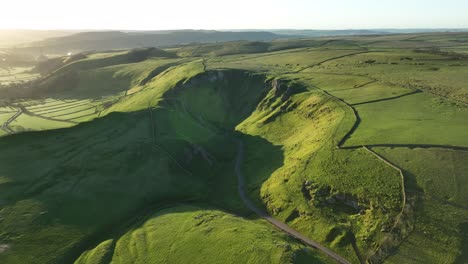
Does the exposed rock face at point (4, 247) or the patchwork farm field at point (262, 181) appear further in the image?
the exposed rock face at point (4, 247)

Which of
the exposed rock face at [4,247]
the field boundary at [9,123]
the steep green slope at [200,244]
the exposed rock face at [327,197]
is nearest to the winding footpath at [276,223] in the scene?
the steep green slope at [200,244]

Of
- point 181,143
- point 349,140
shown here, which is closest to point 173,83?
point 181,143

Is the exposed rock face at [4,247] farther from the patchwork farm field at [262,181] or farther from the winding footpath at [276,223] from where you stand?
the winding footpath at [276,223]

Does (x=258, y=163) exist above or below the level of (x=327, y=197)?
below

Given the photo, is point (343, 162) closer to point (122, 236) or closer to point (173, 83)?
point (122, 236)


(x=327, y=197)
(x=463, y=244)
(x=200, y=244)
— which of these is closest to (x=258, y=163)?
(x=327, y=197)

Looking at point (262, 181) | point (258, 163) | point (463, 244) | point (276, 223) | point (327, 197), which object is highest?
point (327, 197)

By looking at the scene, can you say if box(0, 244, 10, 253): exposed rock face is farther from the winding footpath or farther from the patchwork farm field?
the winding footpath

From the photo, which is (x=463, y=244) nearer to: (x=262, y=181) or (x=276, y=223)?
(x=276, y=223)
